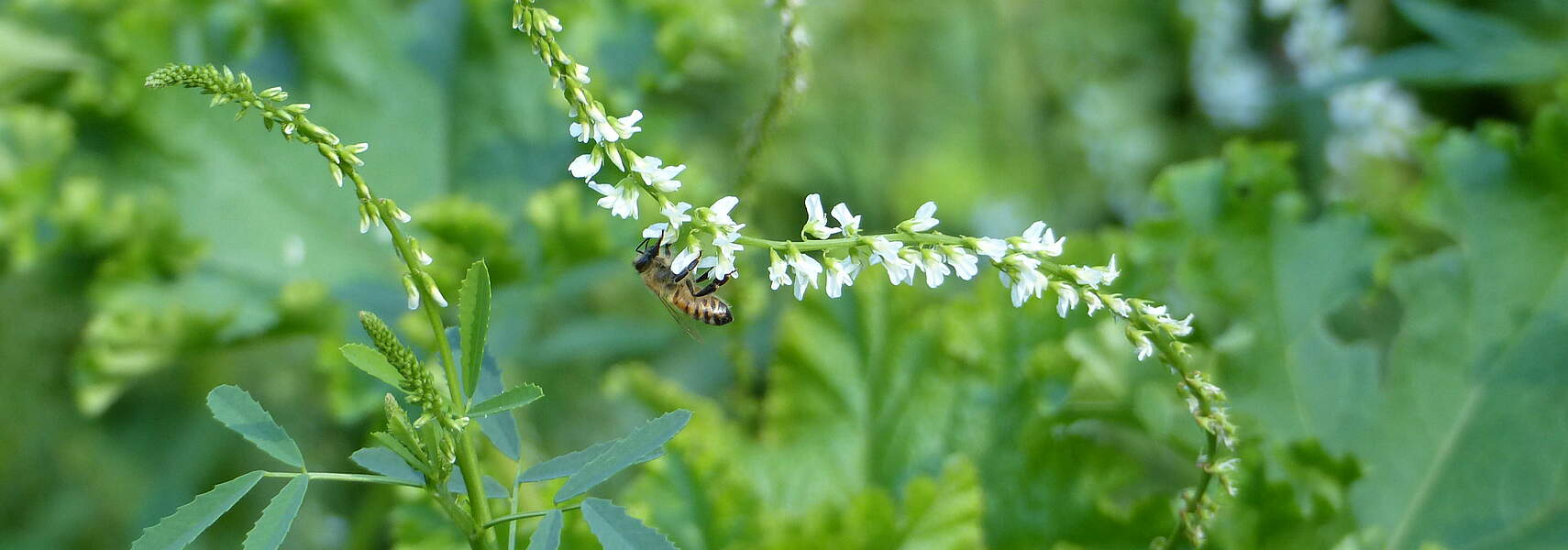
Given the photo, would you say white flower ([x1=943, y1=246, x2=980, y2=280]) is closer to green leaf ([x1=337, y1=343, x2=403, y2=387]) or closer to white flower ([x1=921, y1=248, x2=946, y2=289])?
white flower ([x1=921, y1=248, x2=946, y2=289])

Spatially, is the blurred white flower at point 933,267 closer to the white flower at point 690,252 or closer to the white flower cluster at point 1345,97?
the white flower at point 690,252

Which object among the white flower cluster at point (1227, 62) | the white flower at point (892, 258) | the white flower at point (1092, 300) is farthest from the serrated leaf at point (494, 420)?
the white flower cluster at point (1227, 62)

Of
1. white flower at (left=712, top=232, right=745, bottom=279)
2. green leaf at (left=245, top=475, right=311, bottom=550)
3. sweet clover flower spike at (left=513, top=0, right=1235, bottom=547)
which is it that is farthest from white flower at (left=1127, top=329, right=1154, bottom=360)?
green leaf at (left=245, top=475, right=311, bottom=550)

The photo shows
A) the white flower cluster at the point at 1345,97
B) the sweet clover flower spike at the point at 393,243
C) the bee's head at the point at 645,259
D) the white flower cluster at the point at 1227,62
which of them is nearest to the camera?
the sweet clover flower spike at the point at 393,243

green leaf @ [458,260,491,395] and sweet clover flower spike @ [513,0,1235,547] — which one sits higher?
sweet clover flower spike @ [513,0,1235,547]

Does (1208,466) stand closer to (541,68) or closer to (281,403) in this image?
(541,68)

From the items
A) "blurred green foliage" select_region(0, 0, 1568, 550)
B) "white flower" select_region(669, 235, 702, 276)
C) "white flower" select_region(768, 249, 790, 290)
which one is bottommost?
"white flower" select_region(768, 249, 790, 290)

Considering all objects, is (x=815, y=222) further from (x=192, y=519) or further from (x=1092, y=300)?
(x=192, y=519)

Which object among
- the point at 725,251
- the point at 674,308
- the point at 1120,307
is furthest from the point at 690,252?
the point at 674,308
